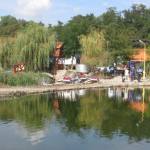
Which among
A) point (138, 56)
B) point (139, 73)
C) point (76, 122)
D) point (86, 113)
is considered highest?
point (138, 56)

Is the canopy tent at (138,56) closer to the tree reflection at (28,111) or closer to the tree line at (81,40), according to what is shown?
the tree line at (81,40)

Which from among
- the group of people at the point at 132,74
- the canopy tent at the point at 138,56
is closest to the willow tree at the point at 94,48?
the group of people at the point at 132,74

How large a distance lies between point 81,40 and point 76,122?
122 feet

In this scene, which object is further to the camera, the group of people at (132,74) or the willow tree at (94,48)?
the willow tree at (94,48)

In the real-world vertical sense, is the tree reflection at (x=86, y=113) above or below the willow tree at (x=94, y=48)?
below

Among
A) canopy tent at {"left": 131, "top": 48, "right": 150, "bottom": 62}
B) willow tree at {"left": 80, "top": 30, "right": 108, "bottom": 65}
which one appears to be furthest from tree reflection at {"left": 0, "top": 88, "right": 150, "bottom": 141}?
canopy tent at {"left": 131, "top": 48, "right": 150, "bottom": 62}

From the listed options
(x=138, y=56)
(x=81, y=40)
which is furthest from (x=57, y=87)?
(x=138, y=56)

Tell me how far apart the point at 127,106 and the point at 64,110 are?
14.9 ft

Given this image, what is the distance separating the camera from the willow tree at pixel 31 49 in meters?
50.1

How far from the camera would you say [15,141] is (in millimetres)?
21078

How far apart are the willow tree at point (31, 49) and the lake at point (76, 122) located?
1120 centimetres

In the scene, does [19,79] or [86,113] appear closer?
[86,113]

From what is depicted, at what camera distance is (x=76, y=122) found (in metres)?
26.2

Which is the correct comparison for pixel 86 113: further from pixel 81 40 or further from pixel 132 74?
pixel 81 40
